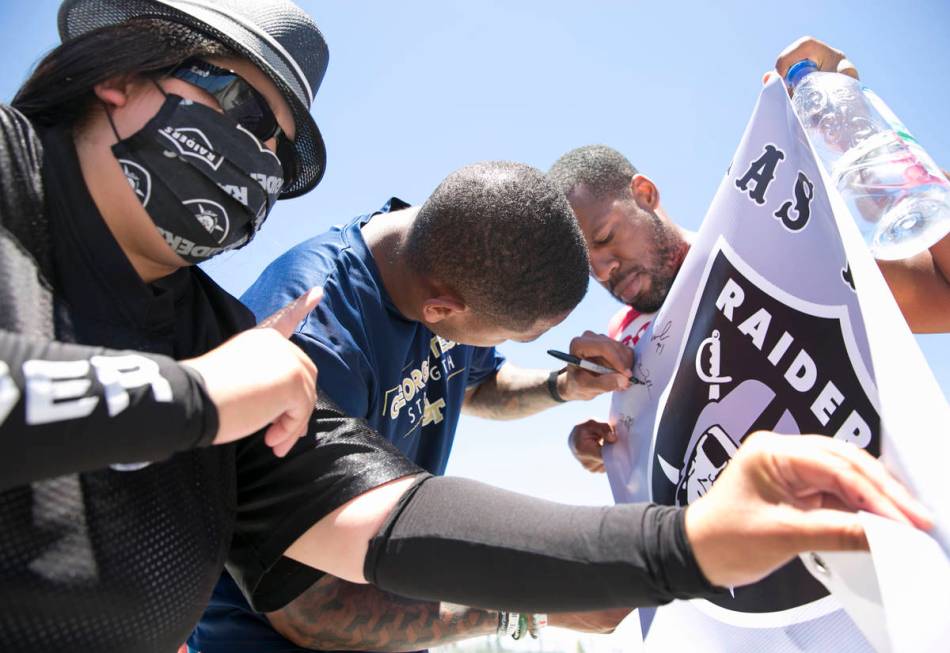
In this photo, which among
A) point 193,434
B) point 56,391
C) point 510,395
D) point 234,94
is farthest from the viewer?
point 510,395

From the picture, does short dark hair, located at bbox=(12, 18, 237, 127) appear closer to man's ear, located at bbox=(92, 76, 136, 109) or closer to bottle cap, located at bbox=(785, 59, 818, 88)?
man's ear, located at bbox=(92, 76, 136, 109)

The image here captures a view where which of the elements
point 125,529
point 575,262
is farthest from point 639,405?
point 125,529

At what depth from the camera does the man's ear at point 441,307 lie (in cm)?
300

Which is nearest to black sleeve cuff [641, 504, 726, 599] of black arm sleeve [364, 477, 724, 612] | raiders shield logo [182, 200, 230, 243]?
black arm sleeve [364, 477, 724, 612]

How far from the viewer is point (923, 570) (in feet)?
4.15

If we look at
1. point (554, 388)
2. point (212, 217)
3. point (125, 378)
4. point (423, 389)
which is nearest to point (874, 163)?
point (554, 388)

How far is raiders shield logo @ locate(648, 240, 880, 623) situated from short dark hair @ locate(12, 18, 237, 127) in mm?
1914

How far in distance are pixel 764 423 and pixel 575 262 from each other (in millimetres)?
975

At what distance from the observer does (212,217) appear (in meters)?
2.00

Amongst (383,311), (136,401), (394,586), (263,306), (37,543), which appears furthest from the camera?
(383,311)

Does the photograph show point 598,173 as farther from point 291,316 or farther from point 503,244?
point 291,316

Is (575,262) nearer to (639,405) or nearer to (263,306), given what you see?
(639,405)

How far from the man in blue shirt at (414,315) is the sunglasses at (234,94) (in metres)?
0.68

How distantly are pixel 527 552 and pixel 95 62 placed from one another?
5.55 feet
